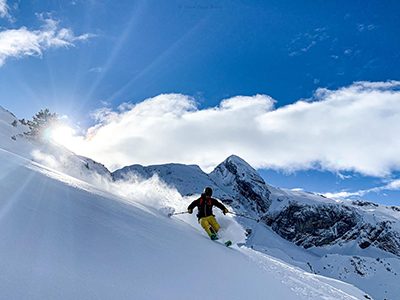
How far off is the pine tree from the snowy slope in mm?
35928

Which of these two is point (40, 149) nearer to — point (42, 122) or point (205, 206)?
point (42, 122)

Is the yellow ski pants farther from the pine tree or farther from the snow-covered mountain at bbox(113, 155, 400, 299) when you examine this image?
the snow-covered mountain at bbox(113, 155, 400, 299)

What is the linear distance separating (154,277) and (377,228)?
17882cm

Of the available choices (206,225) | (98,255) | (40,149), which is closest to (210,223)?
(206,225)

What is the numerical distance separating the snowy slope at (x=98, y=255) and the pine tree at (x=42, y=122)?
3593 cm

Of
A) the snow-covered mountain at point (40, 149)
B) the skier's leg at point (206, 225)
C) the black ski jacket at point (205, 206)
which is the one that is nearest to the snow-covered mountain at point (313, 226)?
the snow-covered mountain at point (40, 149)

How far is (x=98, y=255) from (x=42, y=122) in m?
41.4

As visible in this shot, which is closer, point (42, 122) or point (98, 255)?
point (98, 255)

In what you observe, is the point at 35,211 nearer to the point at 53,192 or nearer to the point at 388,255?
the point at 53,192

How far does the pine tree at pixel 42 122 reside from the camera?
1743 inches

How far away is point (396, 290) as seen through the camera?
107 m

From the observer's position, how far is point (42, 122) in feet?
147

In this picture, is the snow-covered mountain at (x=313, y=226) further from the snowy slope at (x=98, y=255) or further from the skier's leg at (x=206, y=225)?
the snowy slope at (x=98, y=255)

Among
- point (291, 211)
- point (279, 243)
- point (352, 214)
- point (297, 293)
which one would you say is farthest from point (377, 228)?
point (297, 293)
